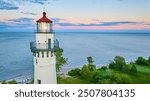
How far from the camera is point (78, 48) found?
283cm

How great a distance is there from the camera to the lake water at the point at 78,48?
2.77m

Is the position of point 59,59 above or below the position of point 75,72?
above

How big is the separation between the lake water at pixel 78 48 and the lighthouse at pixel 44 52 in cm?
7

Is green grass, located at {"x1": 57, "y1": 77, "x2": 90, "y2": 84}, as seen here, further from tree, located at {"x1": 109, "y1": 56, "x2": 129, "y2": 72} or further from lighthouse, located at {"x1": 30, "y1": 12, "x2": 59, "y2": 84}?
tree, located at {"x1": 109, "y1": 56, "x2": 129, "y2": 72}

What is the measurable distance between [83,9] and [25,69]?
2.50 ft

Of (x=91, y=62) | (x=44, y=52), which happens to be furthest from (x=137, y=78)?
(x=44, y=52)

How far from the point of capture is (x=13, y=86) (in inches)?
109

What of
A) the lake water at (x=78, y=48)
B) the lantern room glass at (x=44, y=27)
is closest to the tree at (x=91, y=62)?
the lake water at (x=78, y=48)

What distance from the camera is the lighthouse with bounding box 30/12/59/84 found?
267 centimetres

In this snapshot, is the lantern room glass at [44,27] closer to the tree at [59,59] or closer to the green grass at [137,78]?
the tree at [59,59]

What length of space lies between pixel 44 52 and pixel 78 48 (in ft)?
1.12

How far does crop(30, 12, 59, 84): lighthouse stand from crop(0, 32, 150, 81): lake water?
2.8 inches

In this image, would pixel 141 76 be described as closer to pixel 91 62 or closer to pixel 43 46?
pixel 91 62

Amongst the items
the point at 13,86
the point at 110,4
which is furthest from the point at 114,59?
the point at 13,86
